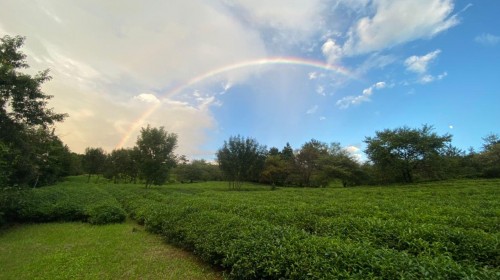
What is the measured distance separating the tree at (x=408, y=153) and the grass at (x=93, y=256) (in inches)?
1743

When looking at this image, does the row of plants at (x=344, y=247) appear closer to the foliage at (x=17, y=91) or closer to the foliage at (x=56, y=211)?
the foliage at (x=56, y=211)

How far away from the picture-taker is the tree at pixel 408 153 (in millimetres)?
42500

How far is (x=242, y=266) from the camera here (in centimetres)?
571

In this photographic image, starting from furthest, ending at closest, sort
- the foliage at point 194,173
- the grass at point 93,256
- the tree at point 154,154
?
the foliage at point 194,173 < the tree at point 154,154 < the grass at point 93,256

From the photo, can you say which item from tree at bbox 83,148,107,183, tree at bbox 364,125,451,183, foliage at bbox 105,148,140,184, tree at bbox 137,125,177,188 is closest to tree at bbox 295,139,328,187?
tree at bbox 364,125,451,183

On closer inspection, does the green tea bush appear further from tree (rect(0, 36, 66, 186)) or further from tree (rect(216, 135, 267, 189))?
tree (rect(216, 135, 267, 189))

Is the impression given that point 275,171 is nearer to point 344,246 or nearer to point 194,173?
point 194,173

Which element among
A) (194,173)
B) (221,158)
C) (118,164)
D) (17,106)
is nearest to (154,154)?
(221,158)

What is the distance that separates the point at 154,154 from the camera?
37250mm

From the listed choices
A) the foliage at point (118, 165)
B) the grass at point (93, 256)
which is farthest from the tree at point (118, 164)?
the grass at point (93, 256)

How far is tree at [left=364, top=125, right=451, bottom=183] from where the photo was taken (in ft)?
139

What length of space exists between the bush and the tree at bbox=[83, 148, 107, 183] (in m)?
53.9

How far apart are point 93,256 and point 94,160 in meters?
61.9

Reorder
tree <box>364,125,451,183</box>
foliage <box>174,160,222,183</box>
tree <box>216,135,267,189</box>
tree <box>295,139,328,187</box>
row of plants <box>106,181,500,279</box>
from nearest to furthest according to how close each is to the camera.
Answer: row of plants <box>106,181,500,279</box> → tree <box>364,125,451,183</box> → tree <box>216,135,267,189</box> → tree <box>295,139,328,187</box> → foliage <box>174,160,222,183</box>
